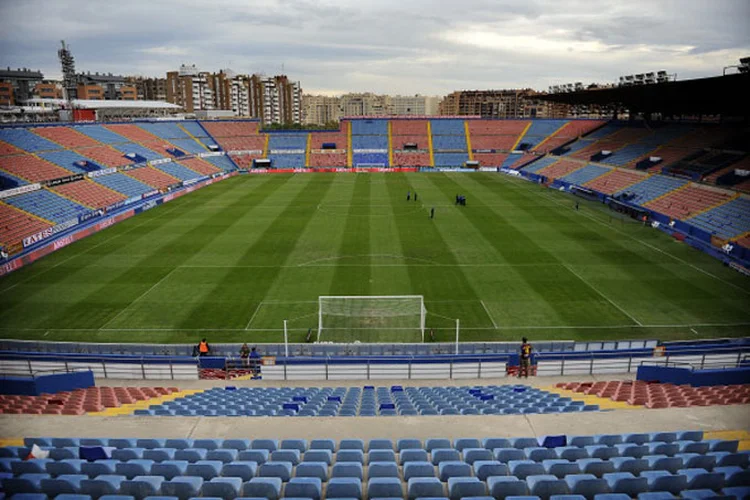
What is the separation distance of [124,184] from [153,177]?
580 cm

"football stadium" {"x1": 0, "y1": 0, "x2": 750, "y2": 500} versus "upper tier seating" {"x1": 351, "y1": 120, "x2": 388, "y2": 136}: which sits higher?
"upper tier seating" {"x1": 351, "y1": 120, "x2": 388, "y2": 136}

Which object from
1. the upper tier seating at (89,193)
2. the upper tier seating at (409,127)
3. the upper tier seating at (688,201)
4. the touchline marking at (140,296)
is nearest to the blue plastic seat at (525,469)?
the touchline marking at (140,296)

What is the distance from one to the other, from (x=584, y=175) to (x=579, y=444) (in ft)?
189

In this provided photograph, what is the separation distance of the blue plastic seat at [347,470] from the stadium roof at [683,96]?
39.2 meters

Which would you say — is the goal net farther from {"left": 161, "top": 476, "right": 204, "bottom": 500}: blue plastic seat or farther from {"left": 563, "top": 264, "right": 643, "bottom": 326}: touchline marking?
{"left": 161, "top": 476, "right": 204, "bottom": 500}: blue plastic seat

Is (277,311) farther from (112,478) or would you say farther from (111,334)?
(112,478)

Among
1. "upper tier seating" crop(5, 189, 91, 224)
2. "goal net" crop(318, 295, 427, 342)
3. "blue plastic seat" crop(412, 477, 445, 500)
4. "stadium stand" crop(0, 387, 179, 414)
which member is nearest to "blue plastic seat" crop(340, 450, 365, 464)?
"blue plastic seat" crop(412, 477, 445, 500)

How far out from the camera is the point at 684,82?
4038 cm

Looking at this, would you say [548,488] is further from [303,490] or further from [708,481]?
[303,490]

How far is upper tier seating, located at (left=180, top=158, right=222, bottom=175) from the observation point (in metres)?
68.8

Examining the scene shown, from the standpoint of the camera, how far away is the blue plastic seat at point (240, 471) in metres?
6.94

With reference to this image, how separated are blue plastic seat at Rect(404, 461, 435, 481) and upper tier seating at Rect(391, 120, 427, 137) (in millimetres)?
86345

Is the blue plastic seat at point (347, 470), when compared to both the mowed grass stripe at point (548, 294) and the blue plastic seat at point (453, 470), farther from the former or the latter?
Result: the mowed grass stripe at point (548, 294)

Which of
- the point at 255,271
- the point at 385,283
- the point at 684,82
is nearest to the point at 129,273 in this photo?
the point at 255,271
